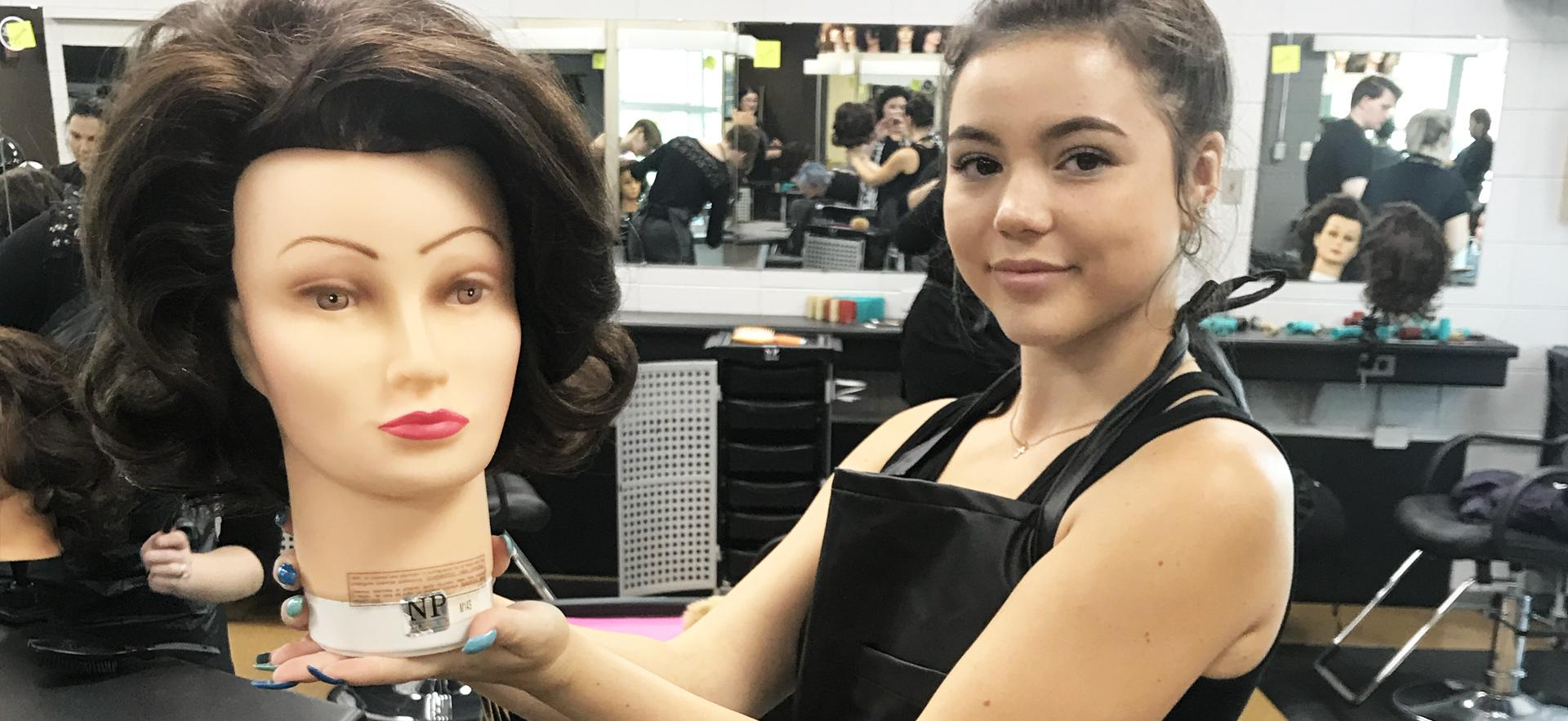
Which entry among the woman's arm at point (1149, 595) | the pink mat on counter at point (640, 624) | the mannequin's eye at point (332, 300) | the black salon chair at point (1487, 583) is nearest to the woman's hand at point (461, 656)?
the mannequin's eye at point (332, 300)

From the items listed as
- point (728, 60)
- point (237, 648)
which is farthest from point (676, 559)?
point (728, 60)

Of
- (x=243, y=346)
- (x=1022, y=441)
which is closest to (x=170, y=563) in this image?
(x=243, y=346)

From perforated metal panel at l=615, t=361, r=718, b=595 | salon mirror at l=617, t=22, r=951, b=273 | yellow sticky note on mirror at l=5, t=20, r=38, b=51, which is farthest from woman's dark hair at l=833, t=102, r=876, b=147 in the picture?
yellow sticky note on mirror at l=5, t=20, r=38, b=51

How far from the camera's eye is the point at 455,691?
9.00ft

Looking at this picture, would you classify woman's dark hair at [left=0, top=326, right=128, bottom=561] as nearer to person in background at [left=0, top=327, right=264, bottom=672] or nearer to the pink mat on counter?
person in background at [left=0, top=327, right=264, bottom=672]

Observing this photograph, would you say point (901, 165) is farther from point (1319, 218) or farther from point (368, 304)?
point (368, 304)

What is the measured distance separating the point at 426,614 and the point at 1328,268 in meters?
3.98

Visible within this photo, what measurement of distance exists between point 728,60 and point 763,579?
3.11 m

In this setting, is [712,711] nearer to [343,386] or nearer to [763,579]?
[763,579]

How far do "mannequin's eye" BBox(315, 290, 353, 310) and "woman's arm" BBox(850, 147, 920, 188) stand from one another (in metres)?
3.36

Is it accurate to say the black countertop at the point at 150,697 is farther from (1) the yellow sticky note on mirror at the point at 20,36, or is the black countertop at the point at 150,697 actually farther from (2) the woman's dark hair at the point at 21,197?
(1) the yellow sticky note on mirror at the point at 20,36

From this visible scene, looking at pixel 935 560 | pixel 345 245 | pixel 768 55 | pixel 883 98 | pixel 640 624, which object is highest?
pixel 768 55

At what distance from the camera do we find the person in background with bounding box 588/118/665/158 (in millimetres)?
4062

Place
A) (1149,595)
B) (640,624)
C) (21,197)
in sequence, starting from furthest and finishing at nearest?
(21,197) < (640,624) < (1149,595)
